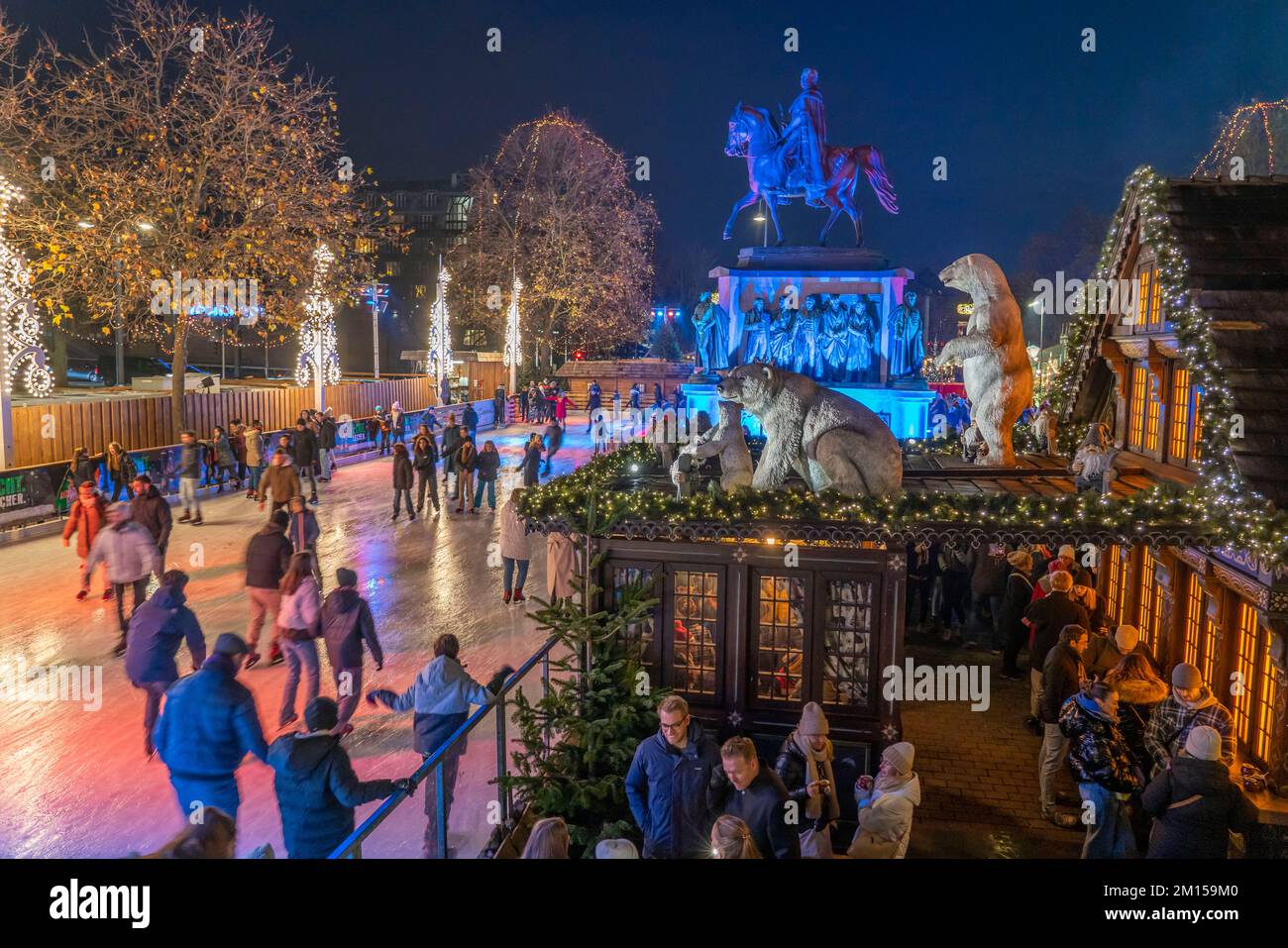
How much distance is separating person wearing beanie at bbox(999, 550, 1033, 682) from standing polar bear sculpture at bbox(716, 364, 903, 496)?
2.74m

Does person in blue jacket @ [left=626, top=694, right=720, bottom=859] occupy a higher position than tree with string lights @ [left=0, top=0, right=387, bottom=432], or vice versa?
tree with string lights @ [left=0, top=0, right=387, bottom=432]

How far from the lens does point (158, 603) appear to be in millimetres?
7484

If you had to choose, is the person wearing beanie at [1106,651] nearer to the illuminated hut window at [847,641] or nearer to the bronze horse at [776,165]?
the illuminated hut window at [847,641]

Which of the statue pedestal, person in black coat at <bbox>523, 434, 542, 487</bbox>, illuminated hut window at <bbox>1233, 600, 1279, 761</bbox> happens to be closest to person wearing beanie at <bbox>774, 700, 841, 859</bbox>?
illuminated hut window at <bbox>1233, 600, 1279, 761</bbox>

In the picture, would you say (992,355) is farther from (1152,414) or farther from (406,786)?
(406,786)

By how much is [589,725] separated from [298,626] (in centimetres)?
306

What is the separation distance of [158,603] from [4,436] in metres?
13.4

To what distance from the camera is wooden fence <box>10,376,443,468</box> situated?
2023 cm

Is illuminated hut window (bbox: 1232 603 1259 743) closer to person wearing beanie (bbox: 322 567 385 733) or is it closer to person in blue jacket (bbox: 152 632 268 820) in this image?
person wearing beanie (bbox: 322 567 385 733)

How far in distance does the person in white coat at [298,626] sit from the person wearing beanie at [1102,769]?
602cm

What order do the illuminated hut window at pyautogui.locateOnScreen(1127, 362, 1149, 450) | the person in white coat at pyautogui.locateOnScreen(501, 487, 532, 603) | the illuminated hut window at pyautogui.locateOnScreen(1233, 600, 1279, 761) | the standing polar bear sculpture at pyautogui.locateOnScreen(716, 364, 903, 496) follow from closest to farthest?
the illuminated hut window at pyautogui.locateOnScreen(1233, 600, 1279, 761) → the standing polar bear sculpture at pyautogui.locateOnScreen(716, 364, 903, 496) → the illuminated hut window at pyautogui.locateOnScreen(1127, 362, 1149, 450) → the person in white coat at pyautogui.locateOnScreen(501, 487, 532, 603)

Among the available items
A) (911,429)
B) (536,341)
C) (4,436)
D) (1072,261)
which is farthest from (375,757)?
(1072,261)

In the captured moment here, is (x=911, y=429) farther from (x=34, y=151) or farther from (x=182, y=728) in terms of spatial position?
(x=34, y=151)

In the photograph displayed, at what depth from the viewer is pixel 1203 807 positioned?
5.12 metres
